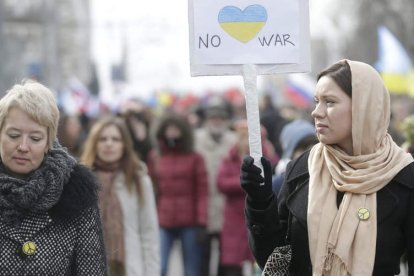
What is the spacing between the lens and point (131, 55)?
6431 centimetres

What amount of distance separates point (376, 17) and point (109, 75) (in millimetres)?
13601

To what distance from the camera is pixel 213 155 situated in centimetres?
1271

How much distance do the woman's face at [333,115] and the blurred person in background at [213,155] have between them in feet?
21.8

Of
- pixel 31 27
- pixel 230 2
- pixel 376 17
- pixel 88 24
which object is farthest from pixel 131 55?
pixel 230 2

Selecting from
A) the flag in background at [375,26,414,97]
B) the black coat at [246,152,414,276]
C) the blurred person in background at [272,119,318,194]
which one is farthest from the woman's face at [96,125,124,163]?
the flag in background at [375,26,414,97]

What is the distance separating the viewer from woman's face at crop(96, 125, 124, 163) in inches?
337

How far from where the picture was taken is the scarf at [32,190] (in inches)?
206

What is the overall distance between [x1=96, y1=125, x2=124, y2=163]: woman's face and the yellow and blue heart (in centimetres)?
305

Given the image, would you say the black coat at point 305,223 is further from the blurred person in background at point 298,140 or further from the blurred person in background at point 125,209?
the blurred person in background at point 298,140

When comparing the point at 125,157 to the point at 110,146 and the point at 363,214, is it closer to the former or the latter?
the point at 110,146

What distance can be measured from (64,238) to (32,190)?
0.99ft

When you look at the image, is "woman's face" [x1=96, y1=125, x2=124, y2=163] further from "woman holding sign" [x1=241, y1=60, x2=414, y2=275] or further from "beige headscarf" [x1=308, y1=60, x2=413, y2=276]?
"beige headscarf" [x1=308, y1=60, x2=413, y2=276]

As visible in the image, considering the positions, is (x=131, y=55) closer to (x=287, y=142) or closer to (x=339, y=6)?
(x=339, y=6)

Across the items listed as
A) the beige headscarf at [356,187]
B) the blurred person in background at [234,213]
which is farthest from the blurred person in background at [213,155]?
the beige headscarf at [356,187]
